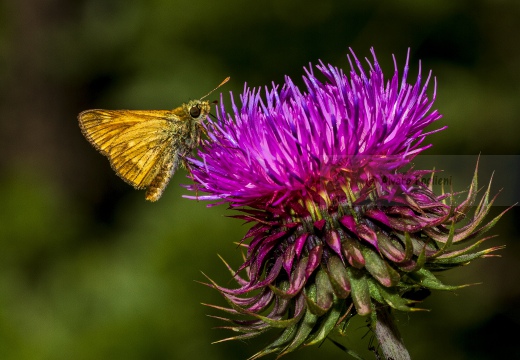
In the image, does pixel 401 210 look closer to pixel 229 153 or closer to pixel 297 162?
pixel 297 162

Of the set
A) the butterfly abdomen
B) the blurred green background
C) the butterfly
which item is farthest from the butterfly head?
the blurred green background

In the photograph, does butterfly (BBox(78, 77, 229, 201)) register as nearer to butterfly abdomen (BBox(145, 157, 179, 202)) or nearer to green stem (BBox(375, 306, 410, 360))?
butterfly abdomen (BBox(145, 157, 179, 202))

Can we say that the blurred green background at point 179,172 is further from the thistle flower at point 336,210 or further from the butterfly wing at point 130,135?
the thistle flower at point 336,210

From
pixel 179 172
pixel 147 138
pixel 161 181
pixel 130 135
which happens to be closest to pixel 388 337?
pixel 161 181

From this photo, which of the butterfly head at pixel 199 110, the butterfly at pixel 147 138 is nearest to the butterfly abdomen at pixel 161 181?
the butterfly at pixel 147 138

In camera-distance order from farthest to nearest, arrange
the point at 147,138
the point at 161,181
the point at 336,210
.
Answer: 1. the point at 147,138
2. the point at 161,181
3. the point at 336,210

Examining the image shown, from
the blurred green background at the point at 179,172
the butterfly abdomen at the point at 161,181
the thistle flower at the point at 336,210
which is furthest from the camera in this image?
the blurred green background at the point at 179,172

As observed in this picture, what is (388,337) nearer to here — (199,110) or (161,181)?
(161,181)
